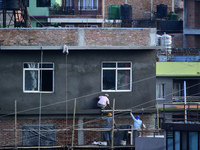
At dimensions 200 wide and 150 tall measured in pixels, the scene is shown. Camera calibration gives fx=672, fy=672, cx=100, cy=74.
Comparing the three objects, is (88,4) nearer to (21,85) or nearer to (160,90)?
(160,90)

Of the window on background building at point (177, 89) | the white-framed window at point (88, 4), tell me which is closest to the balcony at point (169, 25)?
the white-framed window at point (88, 4)

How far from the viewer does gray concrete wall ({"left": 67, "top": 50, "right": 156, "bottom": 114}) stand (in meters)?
31.3

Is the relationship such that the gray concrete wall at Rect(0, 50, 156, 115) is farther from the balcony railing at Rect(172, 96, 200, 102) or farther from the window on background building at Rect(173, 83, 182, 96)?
the window on background building at Rect(173, 83, 182, 96)

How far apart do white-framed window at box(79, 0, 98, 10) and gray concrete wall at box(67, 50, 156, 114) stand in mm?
24825

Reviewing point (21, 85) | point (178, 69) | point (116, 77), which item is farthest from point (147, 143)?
point (178, 69)

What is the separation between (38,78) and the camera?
31375mm

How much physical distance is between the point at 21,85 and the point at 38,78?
857 millimetres

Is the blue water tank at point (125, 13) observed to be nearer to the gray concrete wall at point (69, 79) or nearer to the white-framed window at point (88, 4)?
the white-framed window at point (88, 4)

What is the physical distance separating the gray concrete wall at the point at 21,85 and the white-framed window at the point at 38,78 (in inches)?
8.4

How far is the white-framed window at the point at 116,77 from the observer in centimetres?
Answer: 3147

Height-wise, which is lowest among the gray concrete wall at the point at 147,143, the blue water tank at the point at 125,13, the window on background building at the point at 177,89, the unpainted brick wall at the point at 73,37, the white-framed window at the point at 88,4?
the gray concrete wall at the point at 147,143

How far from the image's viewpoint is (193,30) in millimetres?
58719

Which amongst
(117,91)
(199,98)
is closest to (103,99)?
(117,91)

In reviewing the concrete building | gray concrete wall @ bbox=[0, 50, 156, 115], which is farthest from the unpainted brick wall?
gray concrete wall @ bbox=[0, 50, 156, 115]
